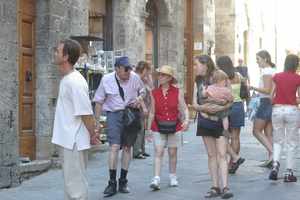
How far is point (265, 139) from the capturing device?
10.5 metres

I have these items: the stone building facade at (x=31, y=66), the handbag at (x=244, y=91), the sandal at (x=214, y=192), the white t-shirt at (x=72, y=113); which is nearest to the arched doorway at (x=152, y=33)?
the stone building facade at (x=31, y=66)

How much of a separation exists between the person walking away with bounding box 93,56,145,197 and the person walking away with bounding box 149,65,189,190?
30 centimetres

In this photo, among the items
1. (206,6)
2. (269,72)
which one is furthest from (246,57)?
(269,72)

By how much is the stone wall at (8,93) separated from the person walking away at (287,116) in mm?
3411

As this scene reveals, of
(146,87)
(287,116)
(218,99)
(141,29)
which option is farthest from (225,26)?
(218,99)

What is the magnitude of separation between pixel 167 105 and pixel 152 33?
31.2 ft

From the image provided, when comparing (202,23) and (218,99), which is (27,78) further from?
(202,23)

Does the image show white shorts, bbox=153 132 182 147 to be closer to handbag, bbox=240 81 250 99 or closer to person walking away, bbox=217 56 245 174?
person walking away, bbox=217 56 245 174

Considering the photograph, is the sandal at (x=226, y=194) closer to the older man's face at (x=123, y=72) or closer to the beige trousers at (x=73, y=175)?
the older man's face at (x=123, y=72)

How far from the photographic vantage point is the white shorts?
8986 millimetres

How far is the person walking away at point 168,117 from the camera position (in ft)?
29.3

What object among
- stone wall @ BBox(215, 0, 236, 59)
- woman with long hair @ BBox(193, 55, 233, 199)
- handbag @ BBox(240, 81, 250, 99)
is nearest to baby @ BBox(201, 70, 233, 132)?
woman with long hair @ BBox(193, 55, 233, 199)

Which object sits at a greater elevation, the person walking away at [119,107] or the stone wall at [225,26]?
the stone wall at [225,26]

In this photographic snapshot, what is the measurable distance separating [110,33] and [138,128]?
Answer: 5.70 m
